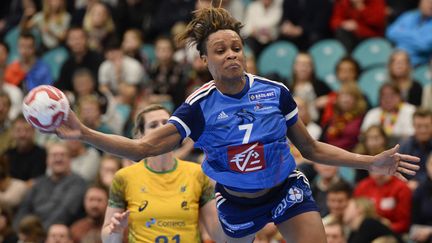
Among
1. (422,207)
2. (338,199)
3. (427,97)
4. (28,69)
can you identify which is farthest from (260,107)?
(28,69)

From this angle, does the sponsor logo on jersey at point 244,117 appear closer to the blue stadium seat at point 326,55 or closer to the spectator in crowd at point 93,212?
the spectator in crowd at point 93,212

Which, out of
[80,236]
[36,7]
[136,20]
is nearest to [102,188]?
[80,236]

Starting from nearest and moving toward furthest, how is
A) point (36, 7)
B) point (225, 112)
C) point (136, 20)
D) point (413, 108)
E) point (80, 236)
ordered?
1. point (225, 112)
2. point (80, 236)
3. point (413, 108)
4. point (136, 20)
5. point (36, 7)

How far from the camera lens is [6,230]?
11094 millimetres

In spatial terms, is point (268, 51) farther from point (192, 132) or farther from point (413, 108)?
point (192, 132)

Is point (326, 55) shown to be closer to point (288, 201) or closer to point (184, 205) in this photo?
point (184, 205)

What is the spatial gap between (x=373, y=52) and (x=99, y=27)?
4.36 m

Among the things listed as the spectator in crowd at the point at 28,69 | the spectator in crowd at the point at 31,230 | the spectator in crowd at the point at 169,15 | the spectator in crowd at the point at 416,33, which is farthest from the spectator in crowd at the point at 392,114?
the spectator in crowd at the point at 28,69

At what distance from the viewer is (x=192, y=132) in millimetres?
6660

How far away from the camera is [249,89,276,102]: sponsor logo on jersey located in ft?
22.0

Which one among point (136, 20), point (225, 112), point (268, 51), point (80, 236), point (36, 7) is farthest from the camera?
point (36, 7)

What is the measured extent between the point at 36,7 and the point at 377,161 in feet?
37.6

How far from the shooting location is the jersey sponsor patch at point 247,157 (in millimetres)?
6590

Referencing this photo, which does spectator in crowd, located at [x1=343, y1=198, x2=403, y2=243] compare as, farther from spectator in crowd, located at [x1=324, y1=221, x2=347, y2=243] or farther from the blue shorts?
the blue shorts
